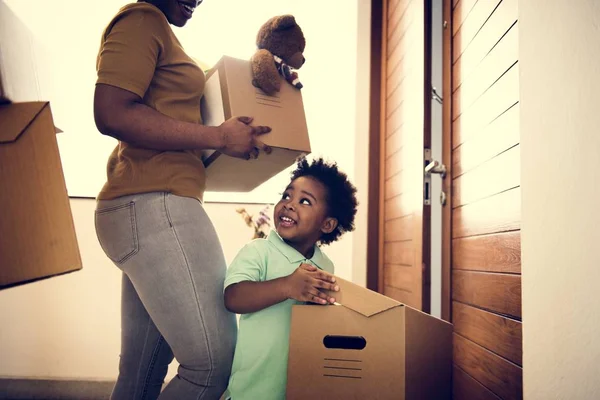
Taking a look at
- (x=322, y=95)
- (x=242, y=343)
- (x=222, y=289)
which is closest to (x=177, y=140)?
(x=222, y=289)

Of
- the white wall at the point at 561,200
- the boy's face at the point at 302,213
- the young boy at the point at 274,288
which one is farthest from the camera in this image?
the boy's face at the point at 302,213

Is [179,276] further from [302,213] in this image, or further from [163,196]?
[302,213]

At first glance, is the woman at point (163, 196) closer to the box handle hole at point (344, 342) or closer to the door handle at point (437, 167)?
the box handle hole at point (344, 342)

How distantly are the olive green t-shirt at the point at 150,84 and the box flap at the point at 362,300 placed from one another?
374 mm

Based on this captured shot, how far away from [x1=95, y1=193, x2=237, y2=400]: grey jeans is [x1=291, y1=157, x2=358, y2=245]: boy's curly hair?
558mm

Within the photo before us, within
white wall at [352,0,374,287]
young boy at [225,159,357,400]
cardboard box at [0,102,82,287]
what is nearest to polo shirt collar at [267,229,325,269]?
young boy at [225,159,357,400]

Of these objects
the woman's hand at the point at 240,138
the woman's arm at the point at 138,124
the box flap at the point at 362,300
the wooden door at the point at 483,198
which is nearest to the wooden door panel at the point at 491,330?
the wooden door at the point at 483,198

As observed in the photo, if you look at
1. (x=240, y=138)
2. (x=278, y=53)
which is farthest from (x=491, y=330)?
(x=278, y=53)

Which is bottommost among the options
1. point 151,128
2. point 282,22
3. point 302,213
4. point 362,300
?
point 362,300

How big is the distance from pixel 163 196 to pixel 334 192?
68cm

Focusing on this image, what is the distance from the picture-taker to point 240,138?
102 centimetres

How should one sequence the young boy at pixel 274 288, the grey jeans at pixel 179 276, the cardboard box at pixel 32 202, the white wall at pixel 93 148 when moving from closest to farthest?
the cardboard box at pixel 32 202 → the grey jeans at pixel 179 276 → the young boy at pixel 274 288 → the white wall at pixel 93 148

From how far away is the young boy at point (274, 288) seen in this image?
1052 mm

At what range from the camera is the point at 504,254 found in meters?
1.14
